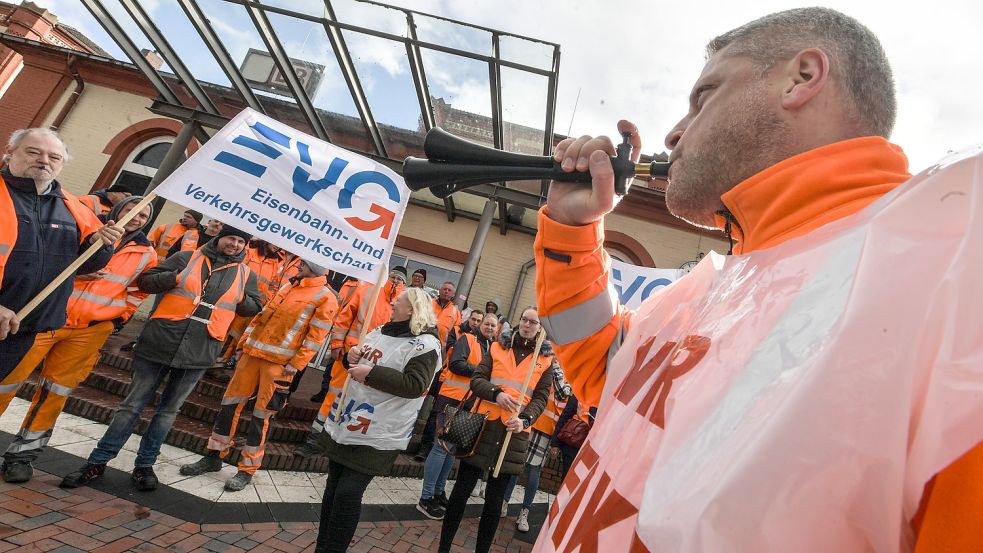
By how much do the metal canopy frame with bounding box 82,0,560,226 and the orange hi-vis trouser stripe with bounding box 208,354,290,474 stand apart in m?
4.53

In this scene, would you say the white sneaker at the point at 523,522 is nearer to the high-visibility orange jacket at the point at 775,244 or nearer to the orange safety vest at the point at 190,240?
the high-visibility orange jacket at the point at 775,244

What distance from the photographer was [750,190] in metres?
0.92

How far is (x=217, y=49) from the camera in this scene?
7242 millimetres

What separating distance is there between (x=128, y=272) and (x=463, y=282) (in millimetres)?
5754

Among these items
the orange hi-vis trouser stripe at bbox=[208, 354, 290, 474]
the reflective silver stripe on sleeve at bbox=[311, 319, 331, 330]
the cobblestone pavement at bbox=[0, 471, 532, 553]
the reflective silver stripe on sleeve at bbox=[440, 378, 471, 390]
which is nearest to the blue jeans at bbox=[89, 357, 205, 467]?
the cobblestone pavement at bbox=[0, 471, 532, 553]

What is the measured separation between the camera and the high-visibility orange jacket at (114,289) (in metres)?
3.86

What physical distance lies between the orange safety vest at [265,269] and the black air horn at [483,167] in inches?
251

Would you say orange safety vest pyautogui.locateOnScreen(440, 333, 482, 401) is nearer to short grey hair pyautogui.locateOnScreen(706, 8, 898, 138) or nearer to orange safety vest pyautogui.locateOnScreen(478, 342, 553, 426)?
orange safety vest pyautogui.locateOnScreen(478, 342, 553, 426)

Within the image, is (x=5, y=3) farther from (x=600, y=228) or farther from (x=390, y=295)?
(x=600, y=228)

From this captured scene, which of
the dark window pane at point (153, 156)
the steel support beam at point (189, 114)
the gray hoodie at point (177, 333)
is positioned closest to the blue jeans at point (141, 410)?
the gray hoodie at point (177, 333)

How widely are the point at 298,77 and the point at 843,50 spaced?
789 centimetres

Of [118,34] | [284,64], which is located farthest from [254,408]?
[118,34]

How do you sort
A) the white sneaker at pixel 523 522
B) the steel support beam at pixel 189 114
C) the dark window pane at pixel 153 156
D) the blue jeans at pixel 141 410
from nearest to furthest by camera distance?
the blue jeans at pixel 141 410
the white sneaker at pixel 523 522
the steel support beam at pixel 189 114
the dark window pane at pixel 153 156

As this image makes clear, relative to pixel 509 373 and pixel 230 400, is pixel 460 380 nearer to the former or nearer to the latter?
pixel 509 373
